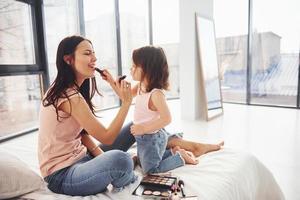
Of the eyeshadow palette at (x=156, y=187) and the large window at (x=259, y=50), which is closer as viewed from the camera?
the eyeshadow palette at (x=156, y=187)

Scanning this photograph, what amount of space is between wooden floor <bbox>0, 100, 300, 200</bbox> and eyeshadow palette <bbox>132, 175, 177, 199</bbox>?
38.9 inches

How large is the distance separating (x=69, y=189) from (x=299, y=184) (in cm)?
160

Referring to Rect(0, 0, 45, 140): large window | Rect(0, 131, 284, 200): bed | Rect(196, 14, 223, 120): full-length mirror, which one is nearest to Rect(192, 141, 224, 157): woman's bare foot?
Rect(0, 131, 284, 200): bed

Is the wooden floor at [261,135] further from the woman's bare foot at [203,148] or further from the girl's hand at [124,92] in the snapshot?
the girl's hand at [124,92]

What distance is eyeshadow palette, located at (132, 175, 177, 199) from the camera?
1.07 meters

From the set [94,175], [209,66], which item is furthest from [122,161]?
[209,66]

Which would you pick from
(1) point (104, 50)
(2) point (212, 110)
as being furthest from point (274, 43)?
(1) point (104, 50)

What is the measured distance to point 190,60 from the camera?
3.89 metres

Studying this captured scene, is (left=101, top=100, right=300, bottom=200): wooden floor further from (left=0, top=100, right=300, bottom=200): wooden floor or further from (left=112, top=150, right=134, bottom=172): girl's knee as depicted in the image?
(left=112, top=150, right=134, bottom=172): girl's knee

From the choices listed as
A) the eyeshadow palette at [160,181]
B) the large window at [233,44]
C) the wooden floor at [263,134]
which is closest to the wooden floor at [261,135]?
the wooden floor at [263,134]

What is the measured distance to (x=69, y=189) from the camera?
3.59 feet

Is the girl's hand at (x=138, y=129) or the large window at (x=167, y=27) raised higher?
the large window at (x=167, y=27)

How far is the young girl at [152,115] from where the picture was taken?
1376mm

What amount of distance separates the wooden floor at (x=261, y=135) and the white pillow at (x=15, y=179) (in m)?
0.80
